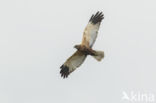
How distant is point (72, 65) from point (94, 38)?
1.43 metres

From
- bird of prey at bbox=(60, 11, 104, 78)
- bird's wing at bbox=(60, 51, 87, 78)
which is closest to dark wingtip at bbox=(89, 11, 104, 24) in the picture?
bird of prey at bbox=(60, 11, 104, 78)

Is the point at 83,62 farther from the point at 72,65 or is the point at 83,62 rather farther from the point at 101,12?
the point at 101,12

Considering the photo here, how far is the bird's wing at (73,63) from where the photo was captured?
17.3 meters

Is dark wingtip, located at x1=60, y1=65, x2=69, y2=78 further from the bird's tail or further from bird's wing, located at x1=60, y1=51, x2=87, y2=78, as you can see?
the bird's tail

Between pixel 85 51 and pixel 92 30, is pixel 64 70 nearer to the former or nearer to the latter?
pixel 85 51

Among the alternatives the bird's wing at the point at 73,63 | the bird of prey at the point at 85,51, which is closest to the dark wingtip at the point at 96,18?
the bird of prey at the point at 85,51

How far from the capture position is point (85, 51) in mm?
16938

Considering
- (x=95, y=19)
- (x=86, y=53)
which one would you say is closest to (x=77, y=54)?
(x=86, y=53)

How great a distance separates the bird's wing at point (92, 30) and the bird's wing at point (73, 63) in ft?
1.67

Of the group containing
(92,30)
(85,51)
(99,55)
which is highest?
(92,30)

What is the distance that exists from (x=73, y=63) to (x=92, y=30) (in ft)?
5.22

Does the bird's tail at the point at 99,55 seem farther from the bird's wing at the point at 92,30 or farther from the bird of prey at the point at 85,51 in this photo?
the bird's wing at the point at 92,30

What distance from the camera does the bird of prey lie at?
55.3 ft

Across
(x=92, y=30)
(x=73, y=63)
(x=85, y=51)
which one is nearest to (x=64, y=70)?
(x=73, y=63)
